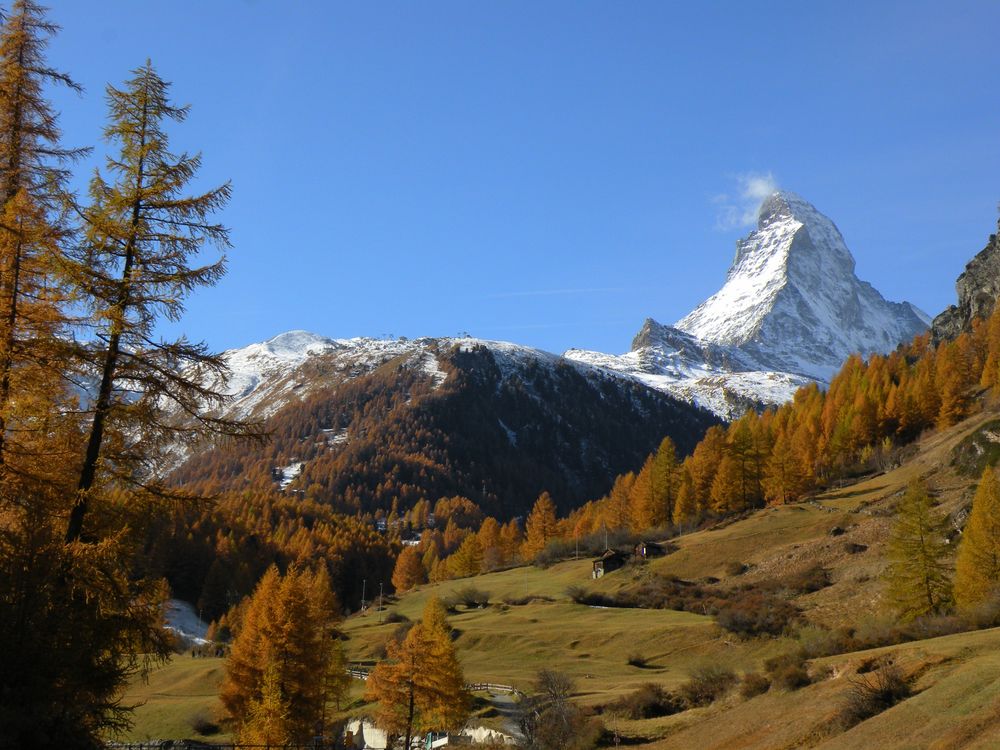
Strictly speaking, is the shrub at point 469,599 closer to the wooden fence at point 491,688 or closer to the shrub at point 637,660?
the shrub at point 637,660

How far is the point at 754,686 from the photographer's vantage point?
3159 cm

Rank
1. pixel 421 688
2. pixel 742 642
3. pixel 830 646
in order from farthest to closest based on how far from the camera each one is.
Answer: pixel 742 642 → pixel 421 688 → pixel 830 646

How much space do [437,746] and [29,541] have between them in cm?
3508

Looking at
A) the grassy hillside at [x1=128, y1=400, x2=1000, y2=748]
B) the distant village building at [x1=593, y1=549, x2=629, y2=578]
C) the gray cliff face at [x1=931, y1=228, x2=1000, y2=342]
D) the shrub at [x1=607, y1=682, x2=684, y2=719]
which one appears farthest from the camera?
the gray cliff face at [x1=931, y1=228, x2=1000, y2=342]

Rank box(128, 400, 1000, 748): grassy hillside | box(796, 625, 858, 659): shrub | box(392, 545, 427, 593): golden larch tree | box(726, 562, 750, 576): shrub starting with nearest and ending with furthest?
box(128, 400, 1000, 748): grassy hillside
box(796, 625, 858, 659): shrub
box(726, 562, 750, 576): shrub
box(392, 545, 427, 593): golden larch tree

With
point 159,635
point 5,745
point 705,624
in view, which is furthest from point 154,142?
point 705,624

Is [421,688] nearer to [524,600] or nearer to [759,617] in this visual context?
[759,617]

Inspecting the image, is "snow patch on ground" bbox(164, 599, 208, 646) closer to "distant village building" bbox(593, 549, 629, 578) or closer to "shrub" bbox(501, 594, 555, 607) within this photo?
"shrub" bbox(501, 594, 555, 607)

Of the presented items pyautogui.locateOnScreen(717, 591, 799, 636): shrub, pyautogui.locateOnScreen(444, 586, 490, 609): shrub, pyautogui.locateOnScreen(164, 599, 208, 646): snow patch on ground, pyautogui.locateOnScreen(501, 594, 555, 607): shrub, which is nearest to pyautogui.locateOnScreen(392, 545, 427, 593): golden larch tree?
pyautogui.locateOnScreen(164, 599, 208, 646): snow patch on ground

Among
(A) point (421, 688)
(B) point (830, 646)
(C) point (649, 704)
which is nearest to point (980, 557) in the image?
(B) point (830, 646)

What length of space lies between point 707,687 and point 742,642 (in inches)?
785

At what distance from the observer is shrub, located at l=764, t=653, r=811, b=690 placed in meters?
28.8

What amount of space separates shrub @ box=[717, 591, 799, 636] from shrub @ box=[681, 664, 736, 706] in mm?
19138

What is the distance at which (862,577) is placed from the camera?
62656 mm
